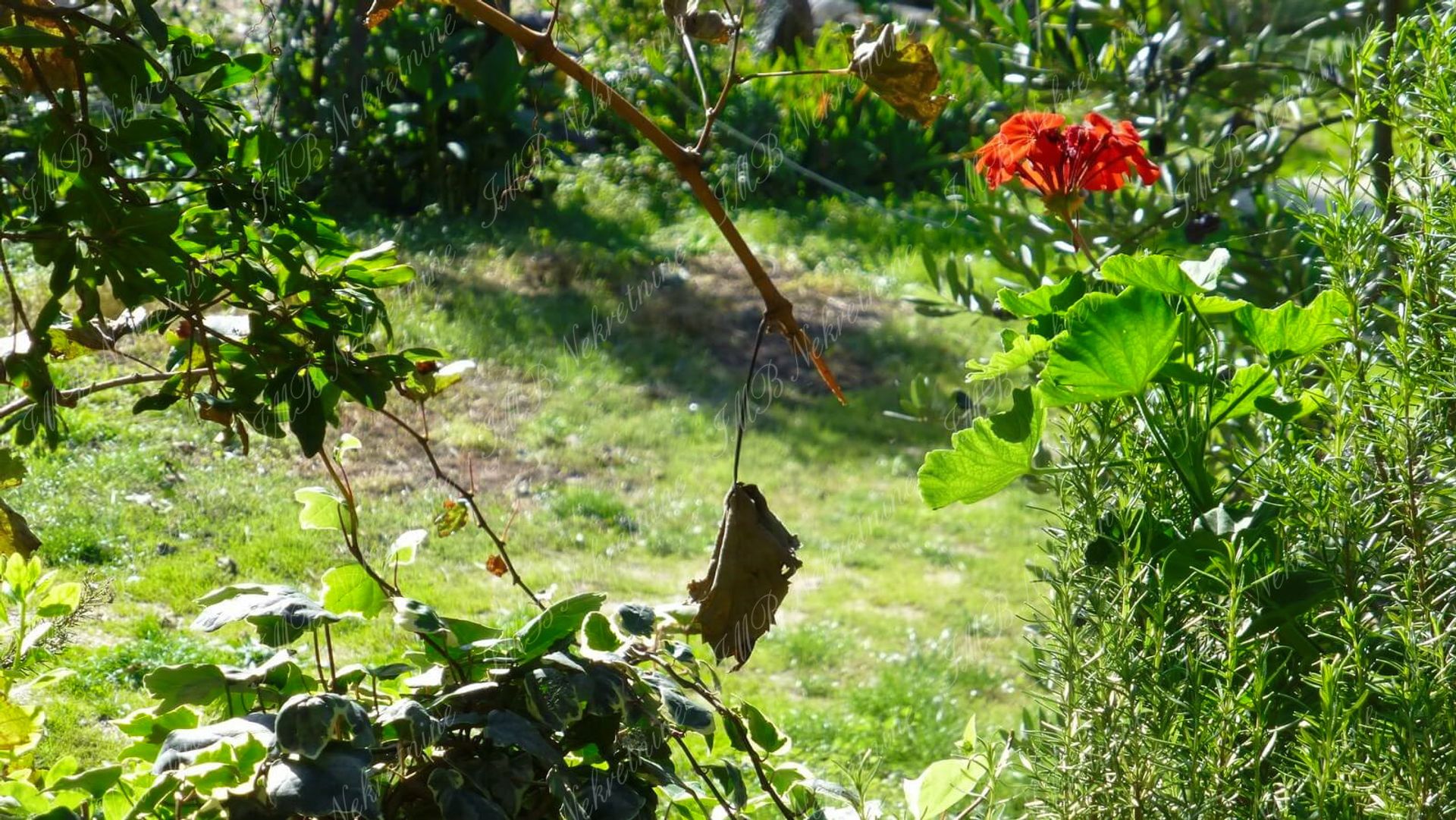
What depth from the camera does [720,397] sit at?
19.7ft

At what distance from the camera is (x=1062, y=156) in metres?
1.92

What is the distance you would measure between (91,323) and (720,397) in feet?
13.8

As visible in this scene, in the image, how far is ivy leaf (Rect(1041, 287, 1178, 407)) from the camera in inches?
53.3

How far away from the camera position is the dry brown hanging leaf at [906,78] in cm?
156

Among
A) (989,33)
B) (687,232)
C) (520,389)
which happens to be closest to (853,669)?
(989,33)

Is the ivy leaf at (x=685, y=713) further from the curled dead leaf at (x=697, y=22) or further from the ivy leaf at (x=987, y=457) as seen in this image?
the curled dead leaf at (x=697, y=22)

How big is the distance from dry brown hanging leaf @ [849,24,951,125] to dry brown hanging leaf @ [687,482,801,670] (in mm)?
505

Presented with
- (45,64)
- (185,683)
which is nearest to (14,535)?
(185,683)

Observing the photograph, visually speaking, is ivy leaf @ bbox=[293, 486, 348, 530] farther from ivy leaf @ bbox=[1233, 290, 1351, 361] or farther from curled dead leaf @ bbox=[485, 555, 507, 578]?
ivy leaf @ bbox=[1233, 290, 1351, 361]

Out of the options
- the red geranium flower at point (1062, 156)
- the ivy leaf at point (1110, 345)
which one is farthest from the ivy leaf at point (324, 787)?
the red geranium flower at point (1062, 156)

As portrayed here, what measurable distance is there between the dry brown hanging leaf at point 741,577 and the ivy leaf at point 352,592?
422 mm

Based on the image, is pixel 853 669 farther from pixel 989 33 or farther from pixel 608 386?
pixel 608 386

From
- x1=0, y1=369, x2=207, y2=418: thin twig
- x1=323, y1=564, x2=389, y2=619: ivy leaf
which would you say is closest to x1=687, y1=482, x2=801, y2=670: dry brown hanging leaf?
x1=323, y1=564, x2=389, y2=619: ivy leaf

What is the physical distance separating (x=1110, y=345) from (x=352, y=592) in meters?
1.00
